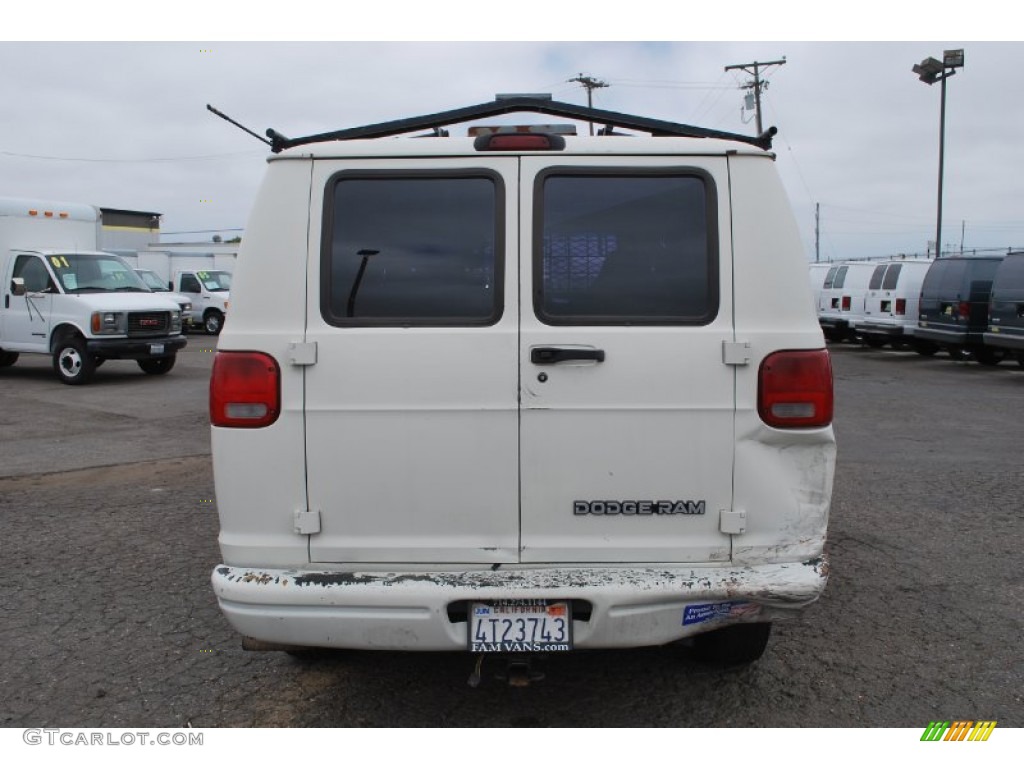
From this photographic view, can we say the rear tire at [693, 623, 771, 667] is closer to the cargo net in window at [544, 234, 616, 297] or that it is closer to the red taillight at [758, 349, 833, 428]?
the red taillight at [758, 349, 833, 428]

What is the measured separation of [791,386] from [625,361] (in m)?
0.58

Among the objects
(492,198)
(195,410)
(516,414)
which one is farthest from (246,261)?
(195,410)

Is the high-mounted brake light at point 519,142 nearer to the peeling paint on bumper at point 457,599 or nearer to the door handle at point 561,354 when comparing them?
the door handle at point 561,354

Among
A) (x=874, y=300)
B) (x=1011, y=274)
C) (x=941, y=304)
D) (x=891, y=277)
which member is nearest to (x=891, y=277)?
(x=891, y=277)

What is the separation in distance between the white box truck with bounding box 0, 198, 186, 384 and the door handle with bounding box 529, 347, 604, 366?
42.1ft

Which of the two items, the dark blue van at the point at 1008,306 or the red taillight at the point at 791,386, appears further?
the dark blue van at the point at 1008,306

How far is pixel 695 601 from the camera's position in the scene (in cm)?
300

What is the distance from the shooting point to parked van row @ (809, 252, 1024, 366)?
50.0 ft

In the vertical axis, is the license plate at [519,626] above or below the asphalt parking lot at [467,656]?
above

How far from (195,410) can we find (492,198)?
9524 mm

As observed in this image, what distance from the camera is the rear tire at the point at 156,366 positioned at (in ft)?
52.5

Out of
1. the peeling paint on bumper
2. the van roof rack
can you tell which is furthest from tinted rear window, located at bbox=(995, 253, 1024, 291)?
the peeling paint on bumper

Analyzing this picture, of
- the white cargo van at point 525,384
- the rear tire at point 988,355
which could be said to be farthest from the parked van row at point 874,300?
the white cargo van at point 525,384

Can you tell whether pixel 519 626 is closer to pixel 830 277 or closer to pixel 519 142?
pixel 519 142
